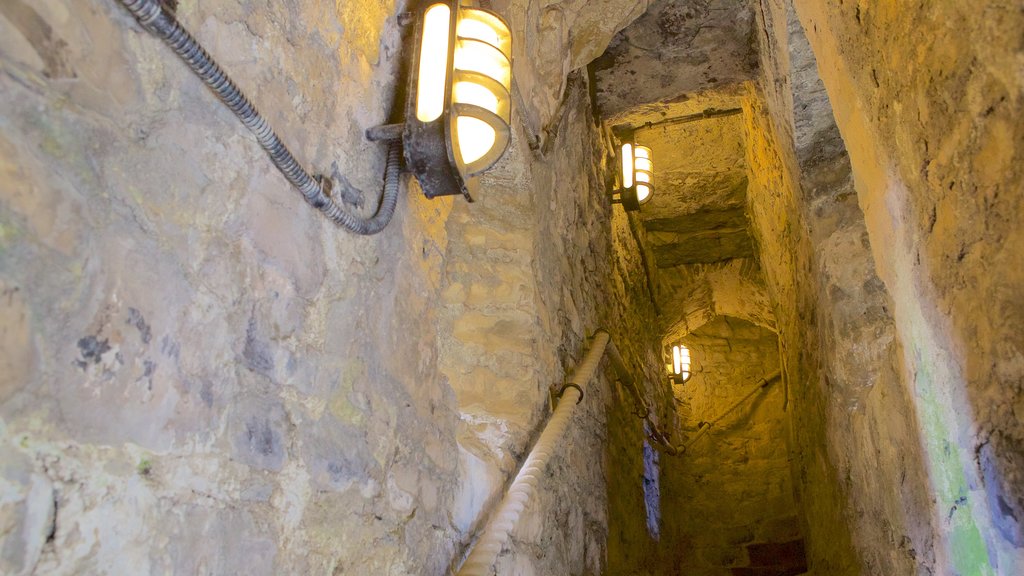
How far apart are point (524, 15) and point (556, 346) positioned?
128 centimetres

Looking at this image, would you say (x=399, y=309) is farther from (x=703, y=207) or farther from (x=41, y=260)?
(x=703, y=207)

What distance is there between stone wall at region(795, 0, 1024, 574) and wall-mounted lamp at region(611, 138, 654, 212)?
115 inches

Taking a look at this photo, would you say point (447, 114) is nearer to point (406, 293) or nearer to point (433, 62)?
point (433, 62)

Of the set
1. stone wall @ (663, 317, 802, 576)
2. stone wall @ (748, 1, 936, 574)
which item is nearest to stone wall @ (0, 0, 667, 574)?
stone wall @ (748, 1, 936, 574)

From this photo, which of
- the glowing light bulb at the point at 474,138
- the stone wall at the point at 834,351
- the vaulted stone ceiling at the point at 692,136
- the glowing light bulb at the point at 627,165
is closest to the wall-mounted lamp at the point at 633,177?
the glowing light bulb at the point at 627,165

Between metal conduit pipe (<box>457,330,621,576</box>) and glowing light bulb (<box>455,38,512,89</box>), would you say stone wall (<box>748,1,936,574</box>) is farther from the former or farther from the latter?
glowing light bulb (<box>455,38,512,89</box>)

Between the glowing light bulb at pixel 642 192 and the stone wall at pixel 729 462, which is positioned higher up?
the glowing light bulb at pixel 642 192

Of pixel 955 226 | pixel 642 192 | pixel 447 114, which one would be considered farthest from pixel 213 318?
pixel 642 192

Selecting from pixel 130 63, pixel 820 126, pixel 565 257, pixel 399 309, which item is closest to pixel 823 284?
pixel 820 126

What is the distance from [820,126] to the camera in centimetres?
330

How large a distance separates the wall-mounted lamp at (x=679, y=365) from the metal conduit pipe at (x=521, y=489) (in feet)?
16.0

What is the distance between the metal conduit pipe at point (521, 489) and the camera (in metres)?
1.89

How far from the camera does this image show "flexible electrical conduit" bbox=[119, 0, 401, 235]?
0.97 m

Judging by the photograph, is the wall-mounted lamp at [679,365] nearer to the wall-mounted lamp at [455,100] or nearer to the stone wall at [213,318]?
the stone wall at [213,318]
